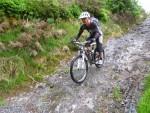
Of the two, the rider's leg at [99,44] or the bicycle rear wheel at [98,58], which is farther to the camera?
the bicycle rear wheel at [98,58]

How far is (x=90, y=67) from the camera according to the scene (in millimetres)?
14695

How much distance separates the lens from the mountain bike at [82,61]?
1266 cm

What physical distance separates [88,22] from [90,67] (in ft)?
7.78

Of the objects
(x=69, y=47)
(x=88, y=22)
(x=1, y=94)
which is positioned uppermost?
(x=88, y=22)

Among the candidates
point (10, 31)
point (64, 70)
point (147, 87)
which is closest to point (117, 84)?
point (147, 87)

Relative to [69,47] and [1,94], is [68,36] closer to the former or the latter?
[69,47]

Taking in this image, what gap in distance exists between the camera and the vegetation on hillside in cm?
1343

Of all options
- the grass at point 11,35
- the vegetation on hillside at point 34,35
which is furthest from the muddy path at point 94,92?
the grass at point 11,35

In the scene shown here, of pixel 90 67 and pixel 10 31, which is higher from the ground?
pixel 10 31

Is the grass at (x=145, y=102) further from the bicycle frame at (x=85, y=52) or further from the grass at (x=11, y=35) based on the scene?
the grass at (x=11, y=35)

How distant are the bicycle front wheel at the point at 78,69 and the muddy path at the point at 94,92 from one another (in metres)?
0.22

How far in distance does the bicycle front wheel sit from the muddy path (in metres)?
0.22

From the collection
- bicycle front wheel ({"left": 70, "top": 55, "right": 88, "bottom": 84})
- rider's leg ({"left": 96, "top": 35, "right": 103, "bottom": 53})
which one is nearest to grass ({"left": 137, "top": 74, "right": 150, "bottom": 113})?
bicycle front wheel ({"left": 70, "top": 55, "right": 88, "bottom": 84})

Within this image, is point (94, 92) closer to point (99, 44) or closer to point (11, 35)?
point (99, 44)
